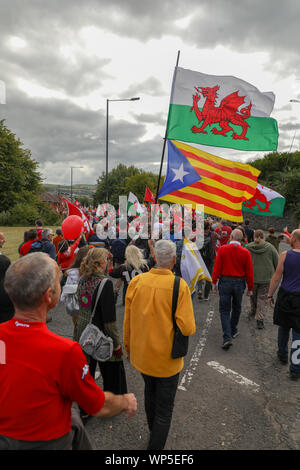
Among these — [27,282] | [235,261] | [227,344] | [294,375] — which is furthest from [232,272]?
[27,282]

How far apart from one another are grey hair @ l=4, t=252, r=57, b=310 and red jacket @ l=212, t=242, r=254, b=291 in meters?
3.81

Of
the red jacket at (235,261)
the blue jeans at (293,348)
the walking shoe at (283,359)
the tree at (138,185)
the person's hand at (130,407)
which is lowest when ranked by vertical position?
the walking shoe at (283,359)

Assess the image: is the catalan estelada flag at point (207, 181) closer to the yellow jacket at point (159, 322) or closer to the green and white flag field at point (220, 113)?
the green and white flag field at point (220, 113)

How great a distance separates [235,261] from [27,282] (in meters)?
3.95

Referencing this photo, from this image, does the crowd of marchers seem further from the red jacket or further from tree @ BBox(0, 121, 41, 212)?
tree @ BBox(0, 121, 41, 212)

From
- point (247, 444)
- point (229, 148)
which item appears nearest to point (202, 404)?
point (247, 444)

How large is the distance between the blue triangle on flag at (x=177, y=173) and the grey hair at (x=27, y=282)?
4116 millimetres

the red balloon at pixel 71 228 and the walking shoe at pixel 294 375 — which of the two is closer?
the walking shoe at pixel 294 375

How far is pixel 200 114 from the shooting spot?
5.48m

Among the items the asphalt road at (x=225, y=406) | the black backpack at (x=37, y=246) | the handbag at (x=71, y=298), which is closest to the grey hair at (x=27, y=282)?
the handbag at (x=71, y=298)

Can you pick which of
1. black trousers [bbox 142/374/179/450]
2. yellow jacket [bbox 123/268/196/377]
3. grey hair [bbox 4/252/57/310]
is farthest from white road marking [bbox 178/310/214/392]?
grey hair [bbox 4/252/57/310]

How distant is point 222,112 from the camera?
5.55 m

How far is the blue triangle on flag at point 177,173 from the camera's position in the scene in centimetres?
546

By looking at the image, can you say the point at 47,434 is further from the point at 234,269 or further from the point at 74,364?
the point at 234,269
